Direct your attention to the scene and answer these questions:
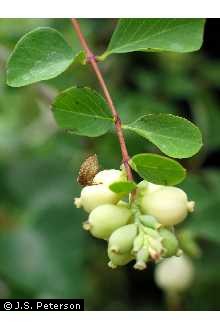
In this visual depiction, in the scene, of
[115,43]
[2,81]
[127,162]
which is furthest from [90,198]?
[2,81]

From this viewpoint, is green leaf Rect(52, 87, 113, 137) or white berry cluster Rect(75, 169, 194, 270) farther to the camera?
green leaf Rect(52, 87, 113, 137)

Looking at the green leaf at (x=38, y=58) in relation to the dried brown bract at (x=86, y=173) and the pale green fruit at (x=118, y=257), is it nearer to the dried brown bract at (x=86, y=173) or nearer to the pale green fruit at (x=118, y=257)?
the dried brown bract at (x=86, y=173)

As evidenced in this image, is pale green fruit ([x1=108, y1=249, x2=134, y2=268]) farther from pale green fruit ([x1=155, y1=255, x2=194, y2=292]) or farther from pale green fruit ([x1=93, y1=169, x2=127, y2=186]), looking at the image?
pale green fruit ([x1=155, y1=255, x2=194, y2=292])

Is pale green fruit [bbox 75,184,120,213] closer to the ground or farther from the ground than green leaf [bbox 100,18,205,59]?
closer to the ground

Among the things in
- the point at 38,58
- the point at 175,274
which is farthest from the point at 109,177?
the point at 175,274

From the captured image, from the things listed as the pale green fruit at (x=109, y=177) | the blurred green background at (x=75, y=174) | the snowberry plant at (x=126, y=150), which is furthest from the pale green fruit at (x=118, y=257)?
the blurred green background at (x=75, y=174)

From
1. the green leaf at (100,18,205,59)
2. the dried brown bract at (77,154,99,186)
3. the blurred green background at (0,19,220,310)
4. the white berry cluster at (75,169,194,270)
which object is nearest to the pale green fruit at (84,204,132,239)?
the white berry cluster at (75,169,194,270)

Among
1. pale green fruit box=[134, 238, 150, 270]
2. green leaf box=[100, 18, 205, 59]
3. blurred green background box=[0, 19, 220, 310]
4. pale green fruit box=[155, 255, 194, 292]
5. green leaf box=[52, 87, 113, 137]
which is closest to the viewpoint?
pale green fruit box=[134, 238, 150, 270]

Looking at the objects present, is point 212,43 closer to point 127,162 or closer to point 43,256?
point 43,256

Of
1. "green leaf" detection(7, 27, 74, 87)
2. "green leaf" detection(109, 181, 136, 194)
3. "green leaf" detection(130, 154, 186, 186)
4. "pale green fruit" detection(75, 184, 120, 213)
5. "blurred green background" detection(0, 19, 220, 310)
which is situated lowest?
"green leaf" detection(109, 181, 136, 194)
